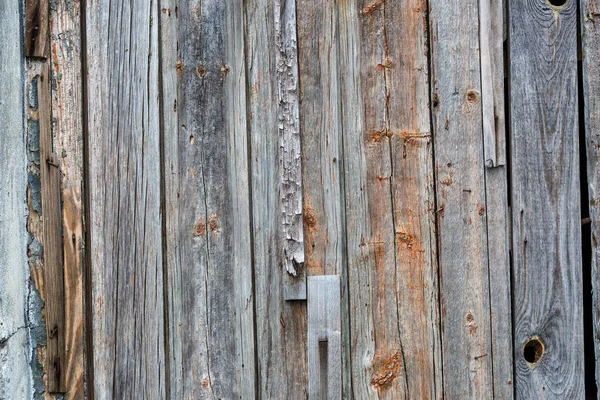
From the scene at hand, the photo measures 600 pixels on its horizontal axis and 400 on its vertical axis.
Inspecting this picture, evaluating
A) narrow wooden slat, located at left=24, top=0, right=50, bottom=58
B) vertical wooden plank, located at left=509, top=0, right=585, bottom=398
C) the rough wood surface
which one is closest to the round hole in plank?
vertical wooden plank, located at left=509, top=0, right=585, bottom=398

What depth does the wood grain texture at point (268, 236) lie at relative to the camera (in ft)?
6.20

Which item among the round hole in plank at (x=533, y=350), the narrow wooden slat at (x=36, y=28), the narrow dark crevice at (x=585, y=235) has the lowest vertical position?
the round hole in plank at (x=533, y=350)

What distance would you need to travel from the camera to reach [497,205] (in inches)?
74.2

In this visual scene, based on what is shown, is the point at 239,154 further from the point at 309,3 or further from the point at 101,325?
the point at 101,325

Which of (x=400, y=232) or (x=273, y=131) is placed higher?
(x=273, y=131)

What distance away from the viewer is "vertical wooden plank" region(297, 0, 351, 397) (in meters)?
1.90

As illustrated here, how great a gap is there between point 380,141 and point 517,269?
63cm

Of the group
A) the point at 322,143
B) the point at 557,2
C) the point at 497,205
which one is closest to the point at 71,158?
the point at 322,143

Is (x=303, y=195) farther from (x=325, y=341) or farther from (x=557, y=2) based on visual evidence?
(x=557, y=2)

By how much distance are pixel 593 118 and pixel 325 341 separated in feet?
3.83

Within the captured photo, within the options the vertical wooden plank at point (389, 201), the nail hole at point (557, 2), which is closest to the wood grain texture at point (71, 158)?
the vertical wooden plank at point (389, 201)

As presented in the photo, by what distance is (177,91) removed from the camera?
6.35 ft

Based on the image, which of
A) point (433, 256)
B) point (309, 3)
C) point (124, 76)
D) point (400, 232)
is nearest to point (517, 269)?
point (433, 256)

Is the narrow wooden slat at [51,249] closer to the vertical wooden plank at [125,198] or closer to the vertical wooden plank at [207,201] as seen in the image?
the vertical wooden plank at [125,198]
